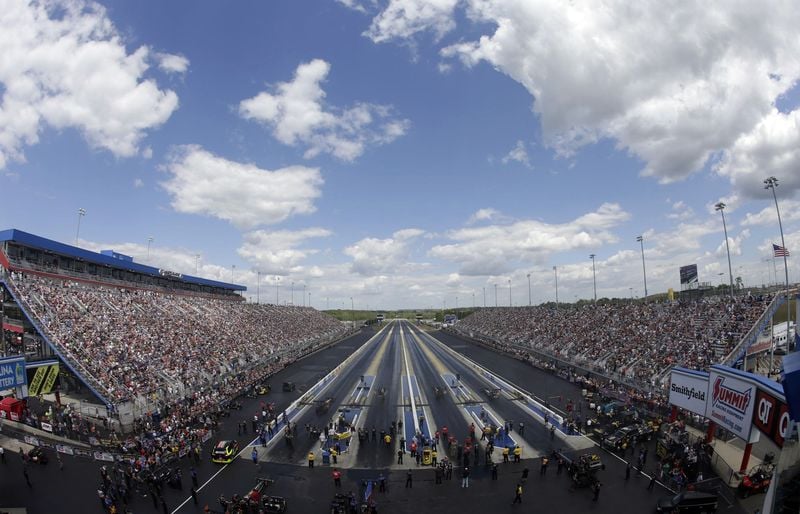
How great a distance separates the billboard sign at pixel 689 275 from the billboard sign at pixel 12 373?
216 ft

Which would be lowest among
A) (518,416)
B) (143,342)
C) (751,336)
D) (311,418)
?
(311,418)

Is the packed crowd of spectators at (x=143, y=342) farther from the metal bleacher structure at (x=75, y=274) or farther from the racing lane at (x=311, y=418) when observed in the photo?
the racing lane at (x=311, y=418)

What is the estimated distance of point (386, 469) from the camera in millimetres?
22594

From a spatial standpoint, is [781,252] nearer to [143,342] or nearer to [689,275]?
[689,275]

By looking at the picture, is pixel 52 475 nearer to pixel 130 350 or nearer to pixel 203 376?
pixel 130 350

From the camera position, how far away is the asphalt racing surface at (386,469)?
18.6 meters

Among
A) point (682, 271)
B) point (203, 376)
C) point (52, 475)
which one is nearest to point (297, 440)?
point (52, 475)

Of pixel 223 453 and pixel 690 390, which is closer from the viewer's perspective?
pixel 690 390

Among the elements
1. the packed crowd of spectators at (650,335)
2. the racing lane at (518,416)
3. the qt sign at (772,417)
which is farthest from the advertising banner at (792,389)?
the packed crowd of spectators at (650,335)

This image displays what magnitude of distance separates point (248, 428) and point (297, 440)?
187 inches

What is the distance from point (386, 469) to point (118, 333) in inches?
1109

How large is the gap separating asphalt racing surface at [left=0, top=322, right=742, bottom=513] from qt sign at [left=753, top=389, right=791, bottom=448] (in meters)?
3.64

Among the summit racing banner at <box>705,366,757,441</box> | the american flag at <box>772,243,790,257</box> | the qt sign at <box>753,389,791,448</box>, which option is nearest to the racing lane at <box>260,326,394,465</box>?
the summit racing banner at <box>705,366,757,441</box>

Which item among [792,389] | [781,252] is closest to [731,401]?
[792,389]
